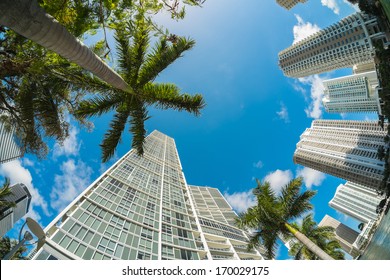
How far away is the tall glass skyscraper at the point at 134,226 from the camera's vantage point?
25.8 m

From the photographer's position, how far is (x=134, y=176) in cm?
4956

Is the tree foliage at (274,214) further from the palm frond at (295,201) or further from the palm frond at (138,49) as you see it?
the palm frond at (138,49)

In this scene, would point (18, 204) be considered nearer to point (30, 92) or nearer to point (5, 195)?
point (5, 195)

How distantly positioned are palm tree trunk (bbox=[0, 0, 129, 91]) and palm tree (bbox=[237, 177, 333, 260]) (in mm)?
20440

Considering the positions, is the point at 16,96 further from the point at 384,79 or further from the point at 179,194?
the point at 179,194

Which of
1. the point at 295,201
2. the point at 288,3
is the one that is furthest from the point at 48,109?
the point at 288,3

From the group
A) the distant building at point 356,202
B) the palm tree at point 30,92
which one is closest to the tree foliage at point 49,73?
the palm tree at point 30,92

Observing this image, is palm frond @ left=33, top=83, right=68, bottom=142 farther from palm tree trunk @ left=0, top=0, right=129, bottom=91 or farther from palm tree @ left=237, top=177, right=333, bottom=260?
palm tree @ left=237, top=177, right=333, bottom=260

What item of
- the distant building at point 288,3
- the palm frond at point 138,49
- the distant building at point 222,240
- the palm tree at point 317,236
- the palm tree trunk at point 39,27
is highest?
the distant building at point 288,3

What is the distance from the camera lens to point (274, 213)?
2117 cm

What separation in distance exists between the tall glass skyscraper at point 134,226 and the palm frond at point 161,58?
49.0 feet

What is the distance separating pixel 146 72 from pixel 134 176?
42.3 metres

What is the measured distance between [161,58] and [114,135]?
4214 mm
